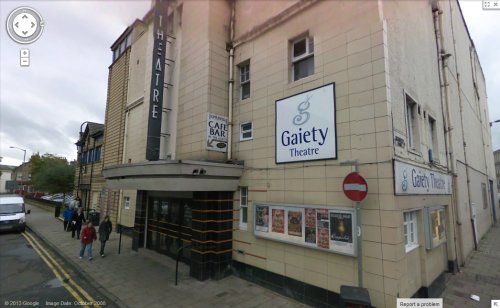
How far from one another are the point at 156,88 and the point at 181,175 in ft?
14.7

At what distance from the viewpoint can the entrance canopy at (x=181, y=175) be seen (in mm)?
6988

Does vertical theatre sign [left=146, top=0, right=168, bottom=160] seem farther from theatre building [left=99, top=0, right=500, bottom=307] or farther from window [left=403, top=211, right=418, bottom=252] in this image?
window [left=403, top=211, right=418, bottom=252]

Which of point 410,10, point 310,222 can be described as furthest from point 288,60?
point 310,222

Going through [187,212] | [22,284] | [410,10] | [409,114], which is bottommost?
[22,284]

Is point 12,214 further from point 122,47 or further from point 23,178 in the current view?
point 23,178

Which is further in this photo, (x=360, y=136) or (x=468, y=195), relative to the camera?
(x=468, y=195)

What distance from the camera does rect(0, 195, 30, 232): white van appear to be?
1474 centimetres

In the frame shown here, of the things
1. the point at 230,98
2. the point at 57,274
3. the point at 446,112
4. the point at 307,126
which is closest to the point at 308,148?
the point at 307,126

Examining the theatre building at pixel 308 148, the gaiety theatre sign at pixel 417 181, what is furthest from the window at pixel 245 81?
the gaiety theatre sign at pixel 417 181

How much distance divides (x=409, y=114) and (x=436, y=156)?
2594 mm

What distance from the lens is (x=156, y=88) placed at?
385 inches

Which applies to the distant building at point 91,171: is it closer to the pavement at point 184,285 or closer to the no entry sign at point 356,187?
the pavement at point 184,285

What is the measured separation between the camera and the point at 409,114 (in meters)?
7.02

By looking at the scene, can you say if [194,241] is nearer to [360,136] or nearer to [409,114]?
[360,136]
